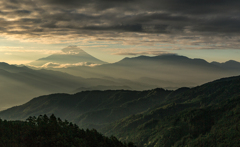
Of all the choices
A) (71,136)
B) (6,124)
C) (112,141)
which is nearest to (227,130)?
(112,141)

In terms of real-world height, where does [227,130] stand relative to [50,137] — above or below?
below

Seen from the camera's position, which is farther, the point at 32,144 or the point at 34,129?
the point at 34,129

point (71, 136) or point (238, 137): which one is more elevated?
point (71, 136)

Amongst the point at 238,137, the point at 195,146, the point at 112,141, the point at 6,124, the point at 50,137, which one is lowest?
the point at 195,146

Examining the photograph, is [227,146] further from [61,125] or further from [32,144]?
[32,144]

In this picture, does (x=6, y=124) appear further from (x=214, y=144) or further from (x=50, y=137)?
(x=214, y=144)

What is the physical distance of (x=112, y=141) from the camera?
11612cm

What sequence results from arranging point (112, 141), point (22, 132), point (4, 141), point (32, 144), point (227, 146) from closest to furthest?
point (4, 141) → point (32, 144) → point (22, 132) → point (112, 141) → point (227, 146)

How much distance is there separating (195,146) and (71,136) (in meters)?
141

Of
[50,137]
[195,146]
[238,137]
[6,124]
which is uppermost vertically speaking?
[6,124]

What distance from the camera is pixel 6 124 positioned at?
9938 centimetres

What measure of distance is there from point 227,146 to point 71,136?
144532 mm

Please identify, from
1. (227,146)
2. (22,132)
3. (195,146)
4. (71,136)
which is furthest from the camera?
(195,146)

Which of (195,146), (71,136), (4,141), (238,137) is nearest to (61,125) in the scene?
(71,136)
